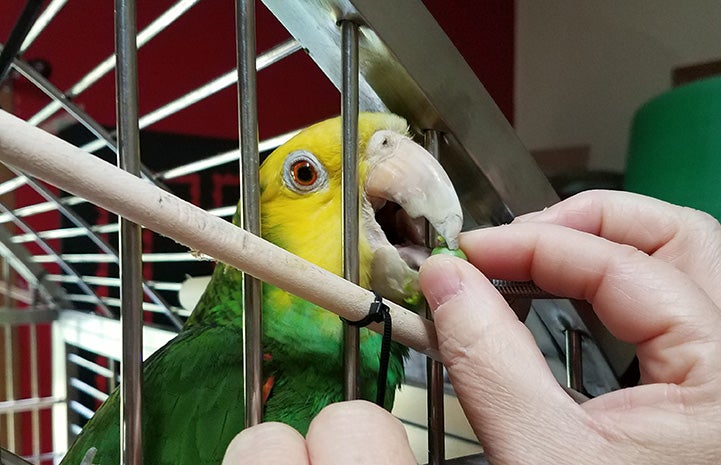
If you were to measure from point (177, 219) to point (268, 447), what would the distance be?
0.43 feet

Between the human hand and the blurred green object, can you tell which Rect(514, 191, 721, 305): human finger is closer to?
the human hand

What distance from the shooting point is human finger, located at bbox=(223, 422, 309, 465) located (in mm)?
269

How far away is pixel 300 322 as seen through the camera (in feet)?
1.42

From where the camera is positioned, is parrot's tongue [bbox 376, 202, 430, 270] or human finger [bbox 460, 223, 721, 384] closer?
human finger [bbox 460, 223, 721, 384]

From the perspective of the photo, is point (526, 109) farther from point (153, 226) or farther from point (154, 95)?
point (153, 226)

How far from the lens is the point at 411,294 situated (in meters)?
0.43

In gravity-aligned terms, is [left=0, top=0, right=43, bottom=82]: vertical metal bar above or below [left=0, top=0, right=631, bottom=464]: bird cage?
above

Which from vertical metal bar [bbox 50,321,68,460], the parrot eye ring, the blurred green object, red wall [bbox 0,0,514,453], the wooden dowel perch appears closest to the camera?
the wooden dowel perch

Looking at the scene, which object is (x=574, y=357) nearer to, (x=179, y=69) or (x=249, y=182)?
(x=249, y=182)

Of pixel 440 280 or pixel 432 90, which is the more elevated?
pixel 432 90

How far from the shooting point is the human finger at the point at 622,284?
1.05ft

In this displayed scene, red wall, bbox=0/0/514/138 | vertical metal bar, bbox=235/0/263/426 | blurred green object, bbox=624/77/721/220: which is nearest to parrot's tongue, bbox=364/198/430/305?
vertical metal bar, bbox=235/0/263/426

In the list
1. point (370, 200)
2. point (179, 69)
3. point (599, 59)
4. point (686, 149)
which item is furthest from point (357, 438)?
point (599, 59)

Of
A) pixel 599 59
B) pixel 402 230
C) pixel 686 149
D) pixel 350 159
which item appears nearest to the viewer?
pixel 350 159
